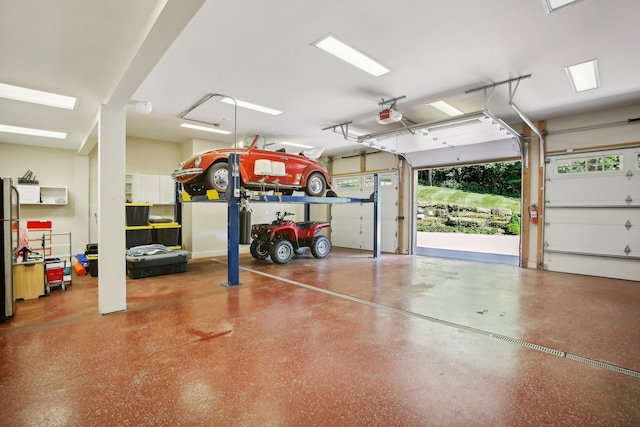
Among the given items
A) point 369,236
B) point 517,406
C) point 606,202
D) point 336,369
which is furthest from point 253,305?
point 606,202

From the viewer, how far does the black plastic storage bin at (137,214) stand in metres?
6.29

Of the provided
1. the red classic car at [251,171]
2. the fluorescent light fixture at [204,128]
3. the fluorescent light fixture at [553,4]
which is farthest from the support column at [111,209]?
the fluorescent light fixture at [553,4]

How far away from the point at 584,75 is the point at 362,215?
259 inches

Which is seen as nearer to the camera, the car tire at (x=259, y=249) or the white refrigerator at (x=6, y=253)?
the white refrigerator at (x=6, y=253)

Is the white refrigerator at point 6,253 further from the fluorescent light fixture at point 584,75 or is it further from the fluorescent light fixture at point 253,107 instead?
the fluorescent light fixture at point 584,75

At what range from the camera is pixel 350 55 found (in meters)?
3.83

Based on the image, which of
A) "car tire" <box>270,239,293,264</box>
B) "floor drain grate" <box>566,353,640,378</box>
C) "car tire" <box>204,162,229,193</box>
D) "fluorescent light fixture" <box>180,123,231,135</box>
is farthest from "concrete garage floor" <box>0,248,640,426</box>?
"fluorescent light fixture" <box>180,123,231,135</box>

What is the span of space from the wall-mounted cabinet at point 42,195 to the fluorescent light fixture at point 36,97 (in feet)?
11.3

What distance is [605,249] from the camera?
5.88 m

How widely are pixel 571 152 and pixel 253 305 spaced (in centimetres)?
714

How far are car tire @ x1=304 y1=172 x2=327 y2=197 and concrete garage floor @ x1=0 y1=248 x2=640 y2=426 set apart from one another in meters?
2.73

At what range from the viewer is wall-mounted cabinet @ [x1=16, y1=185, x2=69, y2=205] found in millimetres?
6918

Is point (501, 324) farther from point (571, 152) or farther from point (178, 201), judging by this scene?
point (178, 201)

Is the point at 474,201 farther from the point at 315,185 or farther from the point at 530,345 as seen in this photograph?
the point at 530,345
